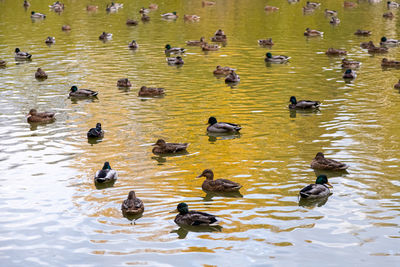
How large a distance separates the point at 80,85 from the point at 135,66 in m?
5.64

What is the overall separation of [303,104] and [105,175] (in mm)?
11309

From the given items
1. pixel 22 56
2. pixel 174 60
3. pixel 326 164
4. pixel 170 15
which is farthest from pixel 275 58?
pixel 170 15

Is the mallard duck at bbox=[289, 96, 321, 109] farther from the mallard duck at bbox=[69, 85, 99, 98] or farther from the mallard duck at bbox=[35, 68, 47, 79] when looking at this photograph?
the mallard duck at bbox=[35, 68, 47, 79]

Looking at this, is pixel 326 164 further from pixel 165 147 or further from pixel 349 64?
pixel 349 64

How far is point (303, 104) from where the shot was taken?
25641 mm

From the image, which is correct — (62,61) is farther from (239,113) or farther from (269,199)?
(269,199)

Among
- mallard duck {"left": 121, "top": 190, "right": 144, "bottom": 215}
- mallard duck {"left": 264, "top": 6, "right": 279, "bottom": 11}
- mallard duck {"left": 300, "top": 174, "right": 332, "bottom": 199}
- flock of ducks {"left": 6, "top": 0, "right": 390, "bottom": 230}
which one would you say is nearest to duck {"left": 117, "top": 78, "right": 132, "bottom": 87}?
flock of ducks {"left": 6, "top": 0, "right": 390, "bottom": 230}

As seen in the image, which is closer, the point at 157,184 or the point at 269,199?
the point at 269,199

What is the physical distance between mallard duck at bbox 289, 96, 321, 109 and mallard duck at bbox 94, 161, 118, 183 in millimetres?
10747

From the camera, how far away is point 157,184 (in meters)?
17.6

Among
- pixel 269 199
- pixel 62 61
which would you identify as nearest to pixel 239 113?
pixel 269 199

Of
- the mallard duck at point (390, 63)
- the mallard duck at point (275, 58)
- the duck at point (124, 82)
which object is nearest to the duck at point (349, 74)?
the mallard duck at point (390, 63)

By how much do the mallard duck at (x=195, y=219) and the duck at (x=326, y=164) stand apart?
5.17 metres

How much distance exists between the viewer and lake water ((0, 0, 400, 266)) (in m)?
13.8
